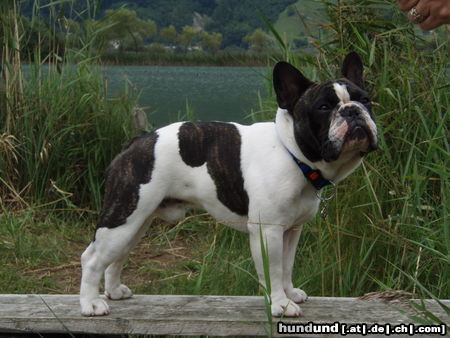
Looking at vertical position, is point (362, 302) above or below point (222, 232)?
above

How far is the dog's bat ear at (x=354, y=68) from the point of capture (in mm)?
2738

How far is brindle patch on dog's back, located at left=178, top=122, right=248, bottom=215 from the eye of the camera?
2723 mm

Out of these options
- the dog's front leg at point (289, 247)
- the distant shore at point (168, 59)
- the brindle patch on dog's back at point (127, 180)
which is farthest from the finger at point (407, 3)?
the distant shore at point (168, 59)

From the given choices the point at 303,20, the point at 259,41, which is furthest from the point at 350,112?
the point at 259,41

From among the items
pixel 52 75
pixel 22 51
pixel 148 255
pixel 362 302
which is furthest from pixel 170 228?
pixel 362 302

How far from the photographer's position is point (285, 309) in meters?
2.77

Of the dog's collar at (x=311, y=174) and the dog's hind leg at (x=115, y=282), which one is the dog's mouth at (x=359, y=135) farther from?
the dog's hind leg at (x=115, y=282)

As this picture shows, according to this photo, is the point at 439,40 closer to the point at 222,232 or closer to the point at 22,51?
the point at 222,232

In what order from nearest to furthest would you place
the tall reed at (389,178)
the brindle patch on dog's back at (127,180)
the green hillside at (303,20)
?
the brindle patch on dog's back at (127,180) → the tall reed at (389,178) → the green hillside at (303,20)

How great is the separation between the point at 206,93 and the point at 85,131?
17.1ft

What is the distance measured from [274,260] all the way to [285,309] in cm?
26

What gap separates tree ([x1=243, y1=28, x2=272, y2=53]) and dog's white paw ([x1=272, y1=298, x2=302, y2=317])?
8.44 feet

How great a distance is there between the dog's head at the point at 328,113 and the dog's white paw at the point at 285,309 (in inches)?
25.0

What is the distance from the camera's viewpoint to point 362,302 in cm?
307
